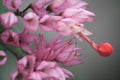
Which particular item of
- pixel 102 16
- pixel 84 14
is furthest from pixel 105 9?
pixel 84 14

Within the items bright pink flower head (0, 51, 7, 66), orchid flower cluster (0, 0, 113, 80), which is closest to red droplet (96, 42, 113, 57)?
orchid flower cluster (0, 0, 113, 80)

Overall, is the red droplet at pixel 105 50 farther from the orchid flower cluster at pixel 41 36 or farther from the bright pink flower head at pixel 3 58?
the bright pink flower head at pixel 3 58

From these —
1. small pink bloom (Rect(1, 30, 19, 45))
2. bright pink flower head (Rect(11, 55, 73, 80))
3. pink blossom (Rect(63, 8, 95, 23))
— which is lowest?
bright pink flower head (Rect(11, 55, 73, 80))

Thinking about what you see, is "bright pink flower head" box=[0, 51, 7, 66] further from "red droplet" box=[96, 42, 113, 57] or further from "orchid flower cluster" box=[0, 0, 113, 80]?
"red droplet" box=[96, 42, 113, 57]

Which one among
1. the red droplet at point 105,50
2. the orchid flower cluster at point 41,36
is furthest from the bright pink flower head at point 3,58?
the red droplet at point 105,50

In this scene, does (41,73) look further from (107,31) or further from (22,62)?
(107,31)

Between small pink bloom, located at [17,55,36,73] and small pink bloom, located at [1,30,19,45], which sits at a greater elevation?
small pink bloom, located at [1,30,19,45]
